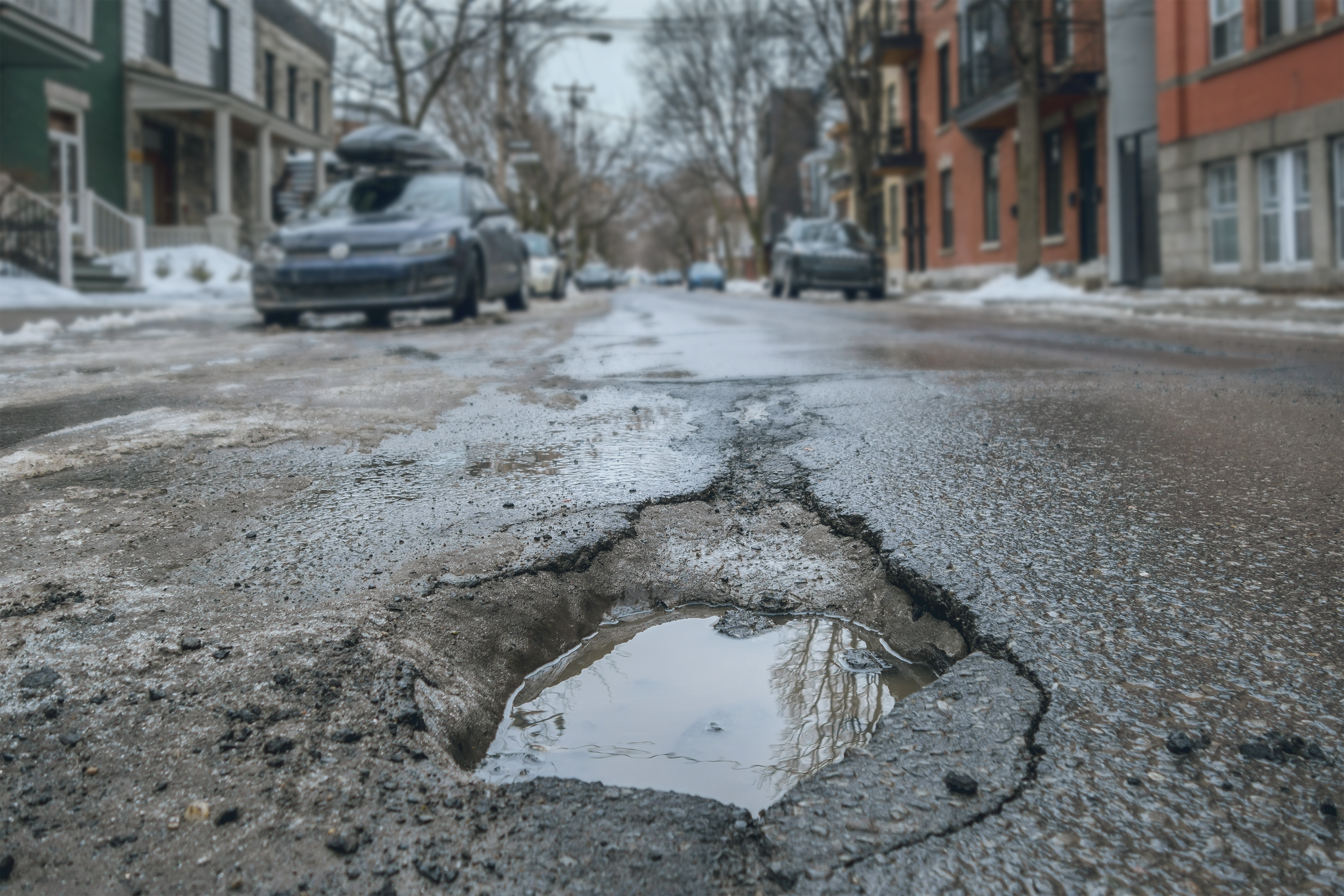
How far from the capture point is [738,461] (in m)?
3.74

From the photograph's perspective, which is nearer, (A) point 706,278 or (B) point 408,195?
(B) point 408,195

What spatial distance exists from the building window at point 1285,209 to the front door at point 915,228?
15529 millimetres

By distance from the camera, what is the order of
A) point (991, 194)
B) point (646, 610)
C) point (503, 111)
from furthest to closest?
point (503, 111) < point (991, 194) < point (646, 610)

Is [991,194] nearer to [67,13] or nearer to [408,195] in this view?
[408,195]

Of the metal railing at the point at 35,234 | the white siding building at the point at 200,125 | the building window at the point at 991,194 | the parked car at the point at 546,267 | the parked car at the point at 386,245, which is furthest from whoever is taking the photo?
the building window at the point at 991,194

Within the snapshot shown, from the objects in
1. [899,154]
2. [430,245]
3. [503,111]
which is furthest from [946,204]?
[430,245]

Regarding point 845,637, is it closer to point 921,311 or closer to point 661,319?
point 661,319

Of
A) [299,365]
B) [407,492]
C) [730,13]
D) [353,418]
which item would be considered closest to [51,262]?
[299,365]

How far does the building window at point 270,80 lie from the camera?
1137 inches

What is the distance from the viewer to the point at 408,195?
11258 mm

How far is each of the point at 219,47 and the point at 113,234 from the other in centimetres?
911

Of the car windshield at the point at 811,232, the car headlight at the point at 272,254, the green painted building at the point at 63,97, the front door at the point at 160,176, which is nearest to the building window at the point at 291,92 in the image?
the front door at the point at 160,176

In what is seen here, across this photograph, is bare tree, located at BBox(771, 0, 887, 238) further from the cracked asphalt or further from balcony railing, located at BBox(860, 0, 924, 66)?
the cracked asphalt

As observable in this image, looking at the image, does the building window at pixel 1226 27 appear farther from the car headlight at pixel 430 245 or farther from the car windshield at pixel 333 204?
the car windshield at pixel 333 204
